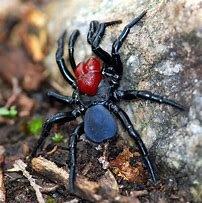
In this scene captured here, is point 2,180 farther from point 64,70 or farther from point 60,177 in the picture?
point 64,70

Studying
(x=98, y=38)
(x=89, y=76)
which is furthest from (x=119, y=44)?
(x=89, y=76)

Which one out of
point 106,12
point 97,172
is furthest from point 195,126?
point 106,12

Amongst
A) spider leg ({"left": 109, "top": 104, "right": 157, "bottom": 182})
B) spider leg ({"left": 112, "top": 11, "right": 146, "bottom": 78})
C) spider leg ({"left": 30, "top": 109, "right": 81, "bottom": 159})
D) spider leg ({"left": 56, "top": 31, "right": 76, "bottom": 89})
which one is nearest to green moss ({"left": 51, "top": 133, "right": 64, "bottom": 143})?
spider leg ({"left": 30, "top": 109, "right": 81, "bottom": 159})

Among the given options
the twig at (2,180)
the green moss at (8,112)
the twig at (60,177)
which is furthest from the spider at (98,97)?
the green moss at (8,112)

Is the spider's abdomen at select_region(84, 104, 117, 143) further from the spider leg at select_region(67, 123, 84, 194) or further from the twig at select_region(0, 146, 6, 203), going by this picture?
the twig at select_region(0, 146, 6, 203)

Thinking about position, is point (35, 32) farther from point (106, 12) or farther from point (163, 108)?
point (163, 108)
